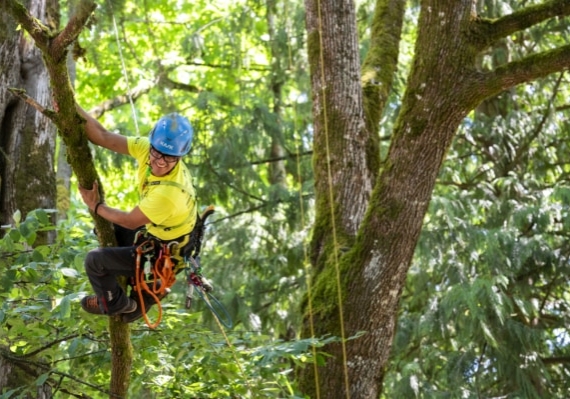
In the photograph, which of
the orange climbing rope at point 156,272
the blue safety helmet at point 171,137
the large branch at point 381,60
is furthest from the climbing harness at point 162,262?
the large branch at point 381,60

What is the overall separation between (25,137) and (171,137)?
273cm

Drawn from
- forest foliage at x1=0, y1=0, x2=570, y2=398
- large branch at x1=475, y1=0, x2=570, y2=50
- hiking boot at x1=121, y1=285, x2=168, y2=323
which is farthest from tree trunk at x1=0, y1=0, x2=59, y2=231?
large branch at x1=475, y1=0, x2=570, y2=50

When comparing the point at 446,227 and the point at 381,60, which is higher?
the point at 381,60

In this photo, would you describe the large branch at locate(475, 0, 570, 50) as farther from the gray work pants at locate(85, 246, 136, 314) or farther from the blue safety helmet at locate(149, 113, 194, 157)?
the gray work pants at locate(85, 246, 136, 314)

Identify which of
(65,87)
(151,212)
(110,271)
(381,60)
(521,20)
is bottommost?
(110,271)

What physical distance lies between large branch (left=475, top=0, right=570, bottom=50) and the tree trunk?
297cm

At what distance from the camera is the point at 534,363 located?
9891mm

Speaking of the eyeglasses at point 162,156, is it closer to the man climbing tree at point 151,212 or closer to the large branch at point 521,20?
the man climbing tree at point 151,212

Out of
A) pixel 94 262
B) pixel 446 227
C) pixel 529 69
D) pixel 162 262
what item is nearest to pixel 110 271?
pixel 94 262

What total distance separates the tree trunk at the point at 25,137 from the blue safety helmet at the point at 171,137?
93.3 inches

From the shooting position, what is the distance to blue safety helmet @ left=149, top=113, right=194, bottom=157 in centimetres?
394

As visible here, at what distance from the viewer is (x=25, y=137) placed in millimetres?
6371

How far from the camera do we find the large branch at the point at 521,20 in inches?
228

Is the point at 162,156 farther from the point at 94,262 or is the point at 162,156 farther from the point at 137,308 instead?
the point at 137,308
